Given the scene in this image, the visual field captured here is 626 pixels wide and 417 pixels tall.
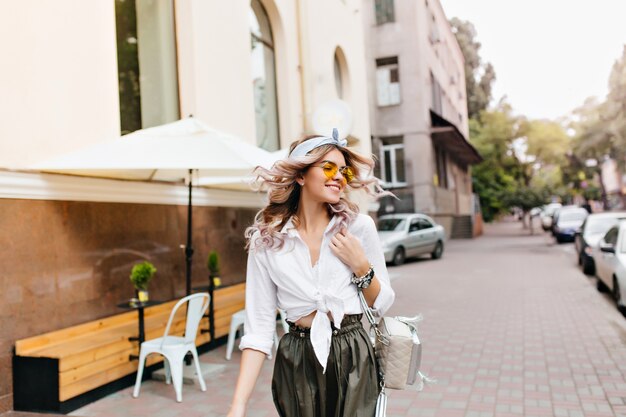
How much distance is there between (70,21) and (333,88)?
8.43 metres

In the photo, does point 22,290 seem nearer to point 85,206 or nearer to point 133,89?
point 85,206

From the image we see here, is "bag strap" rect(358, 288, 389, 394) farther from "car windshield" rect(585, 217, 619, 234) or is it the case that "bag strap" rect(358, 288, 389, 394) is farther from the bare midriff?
"car windshield" rect(585, 217, 619, 234)

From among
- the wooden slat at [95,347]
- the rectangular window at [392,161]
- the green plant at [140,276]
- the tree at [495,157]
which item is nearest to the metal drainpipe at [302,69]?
the wooden slat at [95,347]

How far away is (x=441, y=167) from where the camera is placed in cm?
2931

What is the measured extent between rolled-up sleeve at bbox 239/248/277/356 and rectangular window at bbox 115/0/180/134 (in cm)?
539

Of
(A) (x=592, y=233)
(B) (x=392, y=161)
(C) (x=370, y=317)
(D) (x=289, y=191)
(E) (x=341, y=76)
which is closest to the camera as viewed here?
(C) (x=370, y=317)

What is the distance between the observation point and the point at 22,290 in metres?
4.94

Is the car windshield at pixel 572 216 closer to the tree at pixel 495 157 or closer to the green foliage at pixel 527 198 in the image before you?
the green foliage at pixel 527 198

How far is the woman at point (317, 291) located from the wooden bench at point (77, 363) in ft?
10.5

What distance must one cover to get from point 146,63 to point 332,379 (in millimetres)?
6414

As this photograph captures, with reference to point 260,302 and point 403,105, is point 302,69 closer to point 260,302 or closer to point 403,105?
point 260,302

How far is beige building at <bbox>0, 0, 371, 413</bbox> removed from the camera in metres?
5.04

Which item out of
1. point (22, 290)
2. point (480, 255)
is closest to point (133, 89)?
point (22, 290)

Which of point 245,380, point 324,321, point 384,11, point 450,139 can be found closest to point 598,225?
point 324,321
